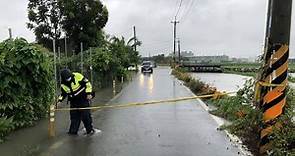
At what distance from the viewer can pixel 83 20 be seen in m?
39.5

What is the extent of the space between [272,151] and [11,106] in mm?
6179

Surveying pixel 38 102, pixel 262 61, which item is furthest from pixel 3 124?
pixel 262 61

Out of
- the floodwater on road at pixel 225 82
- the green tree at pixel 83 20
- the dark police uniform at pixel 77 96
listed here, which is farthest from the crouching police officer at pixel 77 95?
the green tree at pixel 83 20

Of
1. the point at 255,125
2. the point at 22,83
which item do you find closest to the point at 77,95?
the point at 22,83

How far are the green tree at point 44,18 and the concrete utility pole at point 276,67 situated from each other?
3422 cm

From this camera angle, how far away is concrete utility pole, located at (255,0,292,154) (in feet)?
24.6

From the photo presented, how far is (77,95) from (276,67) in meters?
4.85

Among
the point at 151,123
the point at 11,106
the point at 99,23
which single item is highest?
the point at 99,23

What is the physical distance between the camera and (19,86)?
35.0 ft

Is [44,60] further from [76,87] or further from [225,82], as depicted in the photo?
[225,82]

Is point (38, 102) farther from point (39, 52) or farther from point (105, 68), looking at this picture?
point (105, 68)

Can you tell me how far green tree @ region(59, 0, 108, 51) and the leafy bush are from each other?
27673 mm

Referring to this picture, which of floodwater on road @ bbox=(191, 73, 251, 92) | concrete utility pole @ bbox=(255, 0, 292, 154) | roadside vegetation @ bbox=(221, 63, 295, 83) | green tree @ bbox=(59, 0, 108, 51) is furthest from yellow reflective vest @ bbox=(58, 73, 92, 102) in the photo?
green tree @ bbox=(59, 0, 108, 51)

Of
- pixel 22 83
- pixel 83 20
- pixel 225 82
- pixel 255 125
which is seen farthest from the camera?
pixel 83 20
